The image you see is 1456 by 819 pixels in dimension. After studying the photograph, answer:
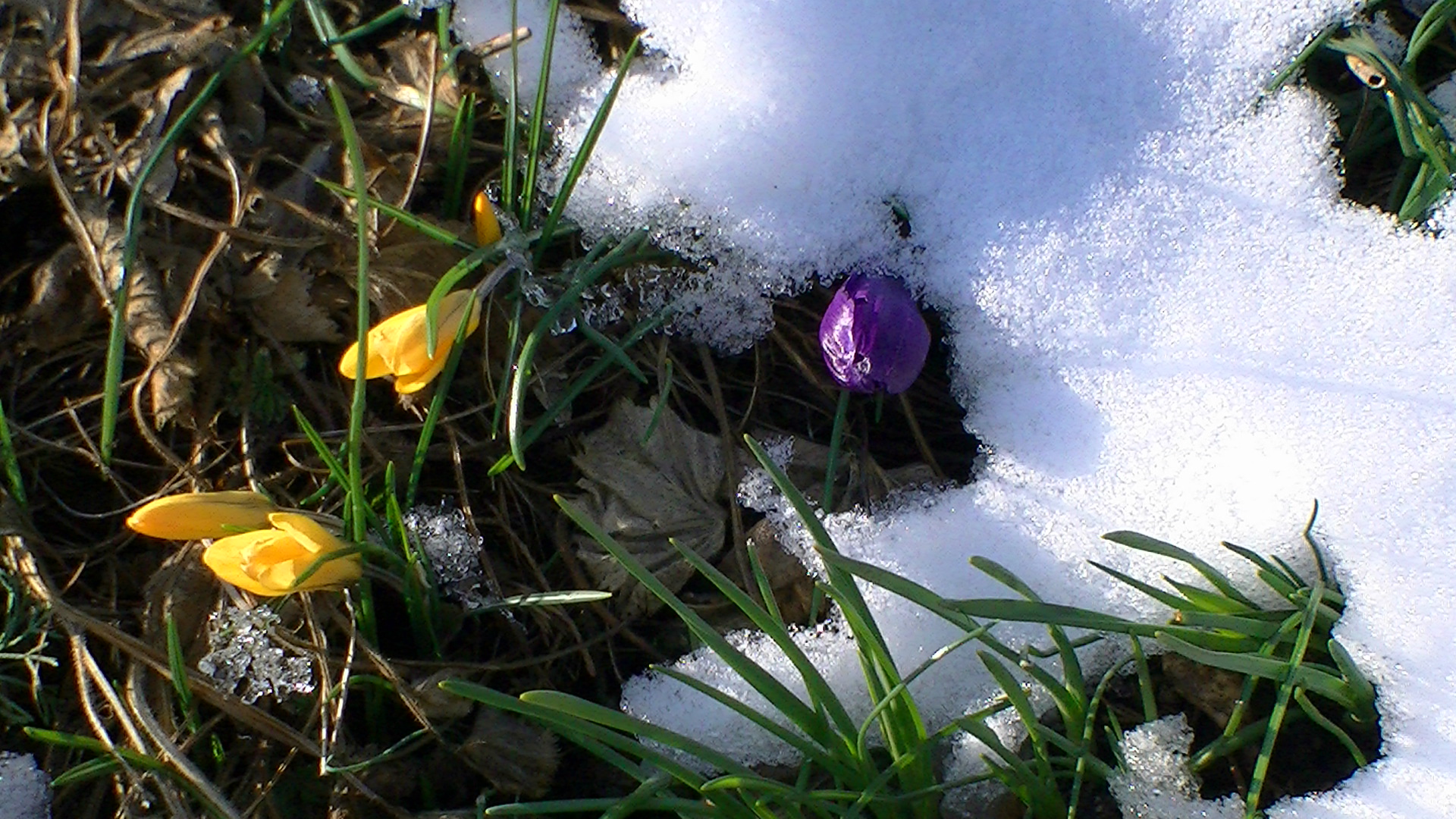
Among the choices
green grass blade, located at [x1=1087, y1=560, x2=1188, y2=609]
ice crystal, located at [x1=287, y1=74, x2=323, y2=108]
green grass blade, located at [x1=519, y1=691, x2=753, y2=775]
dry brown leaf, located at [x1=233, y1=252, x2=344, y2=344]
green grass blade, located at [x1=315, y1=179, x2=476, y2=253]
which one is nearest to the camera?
green grass blade, located at [x1=519, y1=691, x2=753, y2=775]

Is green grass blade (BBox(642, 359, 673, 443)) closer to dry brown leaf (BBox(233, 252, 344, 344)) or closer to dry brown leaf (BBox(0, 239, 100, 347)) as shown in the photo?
dry brown leaf (BBox(233, 252, 344, 344))

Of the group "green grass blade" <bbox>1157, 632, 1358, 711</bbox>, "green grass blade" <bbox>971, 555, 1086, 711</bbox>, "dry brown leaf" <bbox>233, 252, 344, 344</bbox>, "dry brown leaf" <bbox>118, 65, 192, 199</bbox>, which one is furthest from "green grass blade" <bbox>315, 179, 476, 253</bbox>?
"green grass blade" <bbox>1157, 632, 1358, 711</bbox>

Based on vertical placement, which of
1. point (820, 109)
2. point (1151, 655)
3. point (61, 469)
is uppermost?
point (820, 109)

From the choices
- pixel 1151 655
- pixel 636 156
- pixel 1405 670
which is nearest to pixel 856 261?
pixel 636 156

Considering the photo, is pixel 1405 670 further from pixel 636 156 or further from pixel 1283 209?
pixel 636 156

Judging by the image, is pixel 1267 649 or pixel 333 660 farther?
pixel 333 660

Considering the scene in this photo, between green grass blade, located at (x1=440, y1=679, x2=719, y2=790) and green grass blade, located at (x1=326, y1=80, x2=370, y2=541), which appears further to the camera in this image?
green grass blade, located at (x1=326, y1=80, x2=370, y2=541)
